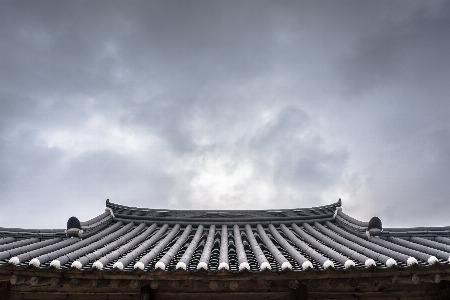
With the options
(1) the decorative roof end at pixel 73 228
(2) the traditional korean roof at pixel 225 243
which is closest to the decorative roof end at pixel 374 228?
(2) the traditional korean roof at pixel 225 243

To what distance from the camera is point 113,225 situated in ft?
32.1

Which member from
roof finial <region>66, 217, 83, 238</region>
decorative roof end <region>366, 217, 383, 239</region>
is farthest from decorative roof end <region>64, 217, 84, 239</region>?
decorative roof end <region>366, 217, 383, 239</region>

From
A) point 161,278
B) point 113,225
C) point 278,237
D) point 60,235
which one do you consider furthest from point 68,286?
point 278,237

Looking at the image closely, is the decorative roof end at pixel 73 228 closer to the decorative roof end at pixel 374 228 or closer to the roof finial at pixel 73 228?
the roof finial at pixel 73 228

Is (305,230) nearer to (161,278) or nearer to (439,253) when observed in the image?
(439,253)

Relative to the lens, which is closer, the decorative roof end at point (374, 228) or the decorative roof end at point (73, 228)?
the decorative roof end at point (73, 228)

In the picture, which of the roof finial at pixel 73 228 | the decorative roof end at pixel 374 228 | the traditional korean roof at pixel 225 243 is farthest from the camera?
the decorative roof end at pixel 374 228

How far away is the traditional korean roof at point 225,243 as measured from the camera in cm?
538

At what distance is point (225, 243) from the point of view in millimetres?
7594

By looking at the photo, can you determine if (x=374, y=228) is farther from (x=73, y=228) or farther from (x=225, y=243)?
(x=73, y=228)

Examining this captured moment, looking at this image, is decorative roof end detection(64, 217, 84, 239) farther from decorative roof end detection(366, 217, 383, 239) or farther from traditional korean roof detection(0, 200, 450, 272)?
decorative roof end detection(366, 217, 383, 239)

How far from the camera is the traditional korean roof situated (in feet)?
17.6

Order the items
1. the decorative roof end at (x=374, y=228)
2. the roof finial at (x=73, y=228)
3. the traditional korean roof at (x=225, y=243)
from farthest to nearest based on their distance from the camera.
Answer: the decorative roof end at (x=374, y=228) → the roof finial at (x=73, y=228) → the traditional korean roof at (x=225, y=243)

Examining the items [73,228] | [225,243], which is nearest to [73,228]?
[73,228]
